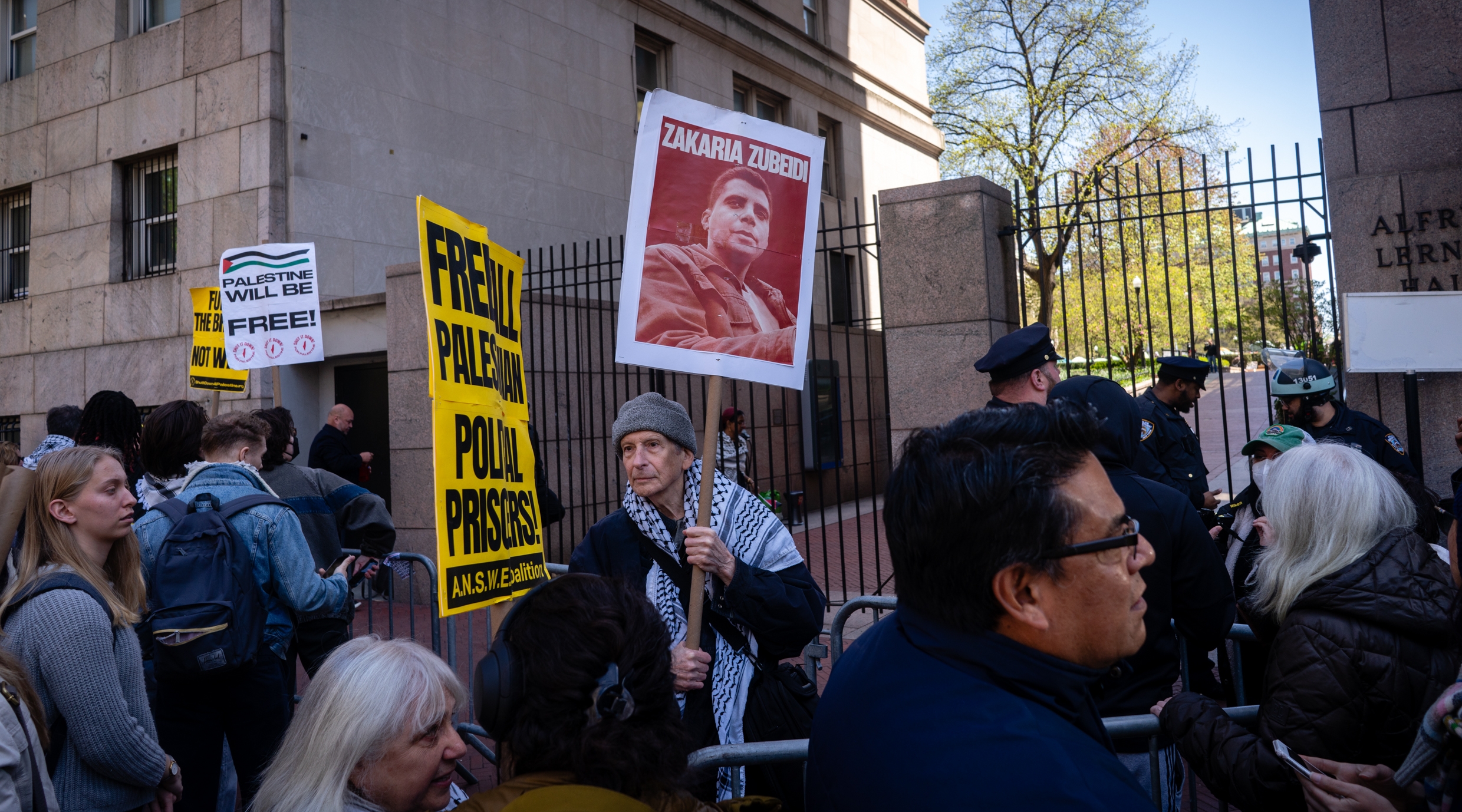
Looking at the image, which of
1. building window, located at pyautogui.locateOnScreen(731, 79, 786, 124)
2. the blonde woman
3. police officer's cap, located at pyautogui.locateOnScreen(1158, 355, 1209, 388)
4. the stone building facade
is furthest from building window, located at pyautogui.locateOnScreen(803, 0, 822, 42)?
the blonde woman

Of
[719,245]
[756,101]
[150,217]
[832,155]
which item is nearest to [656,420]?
[719,245]

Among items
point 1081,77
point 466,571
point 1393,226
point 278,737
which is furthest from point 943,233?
point 1081,77

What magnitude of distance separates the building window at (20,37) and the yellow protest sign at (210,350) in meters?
9.18

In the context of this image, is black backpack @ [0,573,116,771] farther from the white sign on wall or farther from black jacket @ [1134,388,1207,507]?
the white sign on wall

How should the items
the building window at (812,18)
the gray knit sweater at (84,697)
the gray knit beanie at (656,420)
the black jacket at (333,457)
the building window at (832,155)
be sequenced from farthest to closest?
the building window at (812,18) → the building window at (832,155) → the black jacket at (333,457) → the gray knit beanie at (656,420) → the gray knit sweater at (84,697)

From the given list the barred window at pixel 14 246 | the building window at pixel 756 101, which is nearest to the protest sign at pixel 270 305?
the barred window at pixel 14 246

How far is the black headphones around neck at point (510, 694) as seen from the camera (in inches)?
70.1

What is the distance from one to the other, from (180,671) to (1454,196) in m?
7.67

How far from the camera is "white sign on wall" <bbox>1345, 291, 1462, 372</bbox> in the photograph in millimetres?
6199

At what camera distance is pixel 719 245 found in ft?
11.2

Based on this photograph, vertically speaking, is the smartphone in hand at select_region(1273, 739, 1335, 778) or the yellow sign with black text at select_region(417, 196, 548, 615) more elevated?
the yellow sign with black text at select_region(417, 196, 548, 615)

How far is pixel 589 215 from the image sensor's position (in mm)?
15578

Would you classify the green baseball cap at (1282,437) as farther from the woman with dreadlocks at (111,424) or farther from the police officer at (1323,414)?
the woman with dreadlocks at (111,424)

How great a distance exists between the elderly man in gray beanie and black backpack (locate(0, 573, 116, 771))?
1431 millimetres
